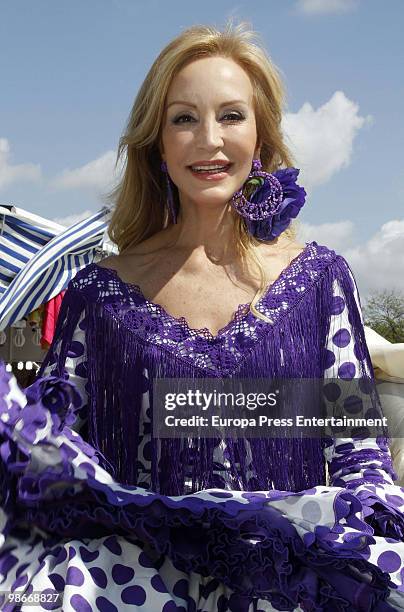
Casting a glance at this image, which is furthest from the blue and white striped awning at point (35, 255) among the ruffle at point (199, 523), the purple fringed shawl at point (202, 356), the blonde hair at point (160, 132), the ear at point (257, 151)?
the ruffle at point (199, 523)

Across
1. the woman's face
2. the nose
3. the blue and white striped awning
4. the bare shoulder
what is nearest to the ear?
the woman's face

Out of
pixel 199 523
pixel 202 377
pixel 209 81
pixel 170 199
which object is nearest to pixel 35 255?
pixel 170 199

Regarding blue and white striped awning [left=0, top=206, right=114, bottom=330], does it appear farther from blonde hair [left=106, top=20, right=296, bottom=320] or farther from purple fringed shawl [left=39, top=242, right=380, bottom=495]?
purple fringed shawl [left=39, top=242, right=380, bottom=495]

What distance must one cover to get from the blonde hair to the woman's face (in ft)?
0.13

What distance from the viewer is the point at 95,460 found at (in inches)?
63.0

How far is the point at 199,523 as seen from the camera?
1380mm

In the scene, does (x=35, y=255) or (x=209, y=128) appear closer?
(x=209, y=128)

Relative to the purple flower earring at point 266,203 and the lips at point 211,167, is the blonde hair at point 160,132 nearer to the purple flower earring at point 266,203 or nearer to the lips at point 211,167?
the purple flower earring at point 266,203

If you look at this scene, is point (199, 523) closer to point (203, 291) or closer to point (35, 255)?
point (203, 291)

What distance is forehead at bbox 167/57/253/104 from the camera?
2.00m

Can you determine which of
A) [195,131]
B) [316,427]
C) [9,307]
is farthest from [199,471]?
[9,307]

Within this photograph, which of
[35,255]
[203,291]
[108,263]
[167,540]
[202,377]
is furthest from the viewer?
[35,255]

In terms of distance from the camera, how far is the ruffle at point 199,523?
4.24ft

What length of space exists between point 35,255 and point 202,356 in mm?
3720
